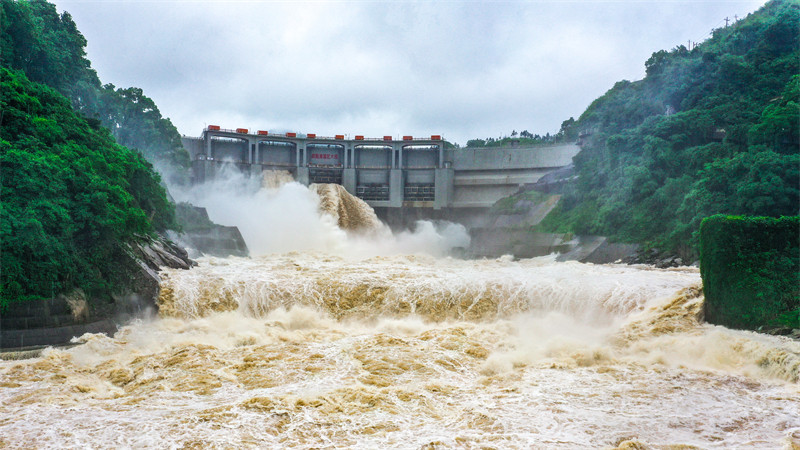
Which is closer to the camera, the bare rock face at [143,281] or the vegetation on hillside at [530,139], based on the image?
the bare rock face at [143,281]

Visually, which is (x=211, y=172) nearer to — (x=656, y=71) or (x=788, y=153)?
(x=656, y=71)

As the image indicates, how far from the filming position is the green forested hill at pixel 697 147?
66.0ft

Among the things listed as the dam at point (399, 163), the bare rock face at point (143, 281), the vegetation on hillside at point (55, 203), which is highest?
the dam at point (399, 163)

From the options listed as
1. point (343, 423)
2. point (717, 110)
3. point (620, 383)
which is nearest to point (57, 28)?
point (343, 423)

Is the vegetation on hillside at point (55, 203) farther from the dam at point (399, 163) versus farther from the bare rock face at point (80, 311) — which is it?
the dam at point (399, 163)

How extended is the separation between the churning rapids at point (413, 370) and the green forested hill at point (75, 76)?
1291 centimetres

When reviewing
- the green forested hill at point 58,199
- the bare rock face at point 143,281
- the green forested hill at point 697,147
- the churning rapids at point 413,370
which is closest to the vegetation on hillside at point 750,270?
the churning rapids at point 413,370

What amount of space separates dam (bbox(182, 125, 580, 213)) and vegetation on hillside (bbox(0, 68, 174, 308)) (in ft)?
91.0

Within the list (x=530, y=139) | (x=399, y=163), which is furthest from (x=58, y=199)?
(x=530, y=139)

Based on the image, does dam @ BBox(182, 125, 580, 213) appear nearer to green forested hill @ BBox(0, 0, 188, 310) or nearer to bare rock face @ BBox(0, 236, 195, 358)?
green forested hill @ BBox(0, 0, 188, 310)

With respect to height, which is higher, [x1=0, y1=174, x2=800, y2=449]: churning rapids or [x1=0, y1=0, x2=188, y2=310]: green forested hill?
[x1=0, y1=0, x2=188, y2=310]: green forested hill

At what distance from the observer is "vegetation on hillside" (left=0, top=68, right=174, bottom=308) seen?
11195mm

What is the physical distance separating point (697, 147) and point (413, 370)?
2128 cm

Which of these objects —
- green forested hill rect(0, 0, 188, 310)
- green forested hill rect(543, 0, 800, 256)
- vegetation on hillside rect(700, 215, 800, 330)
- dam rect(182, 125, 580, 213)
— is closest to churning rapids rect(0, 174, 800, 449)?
vegetation on hillside rect(700, 215, 800, 330)
